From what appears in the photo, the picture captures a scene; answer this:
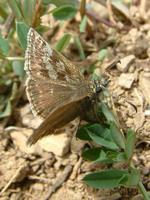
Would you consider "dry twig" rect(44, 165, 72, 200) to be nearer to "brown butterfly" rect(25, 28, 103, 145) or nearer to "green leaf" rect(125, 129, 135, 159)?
"brown butterfly" rect(25, 28, 103, 145)

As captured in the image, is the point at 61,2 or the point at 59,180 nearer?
the point at 59,180

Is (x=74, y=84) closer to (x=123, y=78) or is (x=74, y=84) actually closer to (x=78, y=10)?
(x=123, y=78)

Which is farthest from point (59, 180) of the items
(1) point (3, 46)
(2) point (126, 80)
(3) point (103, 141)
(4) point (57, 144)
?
(1) point (3, 46)

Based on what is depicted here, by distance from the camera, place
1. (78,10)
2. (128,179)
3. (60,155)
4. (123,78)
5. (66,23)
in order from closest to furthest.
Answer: (128,179) < (60,155) < (123,78) < (78,10) < (66,23)

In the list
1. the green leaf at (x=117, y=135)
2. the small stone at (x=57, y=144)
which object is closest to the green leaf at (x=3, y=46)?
the small stone at (x=57, y=144)

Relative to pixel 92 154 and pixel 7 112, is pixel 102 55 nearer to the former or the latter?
pixel 7 112

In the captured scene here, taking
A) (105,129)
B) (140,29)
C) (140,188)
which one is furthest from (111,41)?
(140,188)
